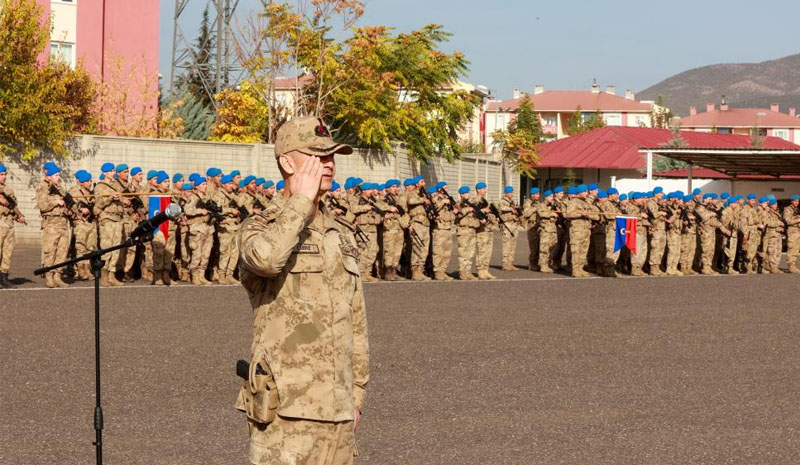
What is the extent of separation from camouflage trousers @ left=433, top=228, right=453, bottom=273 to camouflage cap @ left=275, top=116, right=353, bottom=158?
17.4 meters

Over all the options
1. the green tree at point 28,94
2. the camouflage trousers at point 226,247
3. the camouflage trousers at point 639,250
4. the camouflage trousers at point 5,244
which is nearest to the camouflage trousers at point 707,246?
the camouflage trousers at point 639,250

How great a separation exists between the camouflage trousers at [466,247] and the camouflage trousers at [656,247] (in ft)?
14.6

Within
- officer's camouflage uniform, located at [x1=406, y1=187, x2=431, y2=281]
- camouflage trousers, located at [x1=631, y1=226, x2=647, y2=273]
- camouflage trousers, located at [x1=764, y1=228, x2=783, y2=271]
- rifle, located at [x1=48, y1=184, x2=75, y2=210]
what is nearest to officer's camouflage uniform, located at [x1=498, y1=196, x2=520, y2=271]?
camouflage trousers, located at [x1=631, y1=226, x2=647, y2=273]

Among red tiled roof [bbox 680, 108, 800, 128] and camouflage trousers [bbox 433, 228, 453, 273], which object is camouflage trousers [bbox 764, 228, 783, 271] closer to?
camouflage trousers [bbox 433, 228, 453, 273]

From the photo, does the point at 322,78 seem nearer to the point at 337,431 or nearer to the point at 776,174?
the point at 776,174

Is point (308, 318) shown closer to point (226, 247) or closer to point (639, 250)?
point (226, 247)

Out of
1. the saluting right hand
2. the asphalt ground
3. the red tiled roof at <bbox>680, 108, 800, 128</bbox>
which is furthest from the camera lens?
the red tiled roof at <bbox>680, 108, 800, 128</bbox>

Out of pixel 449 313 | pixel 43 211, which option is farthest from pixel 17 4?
pixel 449 313

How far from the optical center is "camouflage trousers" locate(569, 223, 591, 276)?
22.7 meters

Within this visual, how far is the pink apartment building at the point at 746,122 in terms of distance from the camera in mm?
150625

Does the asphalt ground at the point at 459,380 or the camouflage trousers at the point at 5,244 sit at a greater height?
the camouflage trousers at the point at 5,244

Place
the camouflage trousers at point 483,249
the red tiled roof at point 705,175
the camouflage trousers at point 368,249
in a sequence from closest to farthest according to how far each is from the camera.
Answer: the camouflage trousers at point 368,249 → the camouflage trousers at point 483,249 → the red tiled roof at point 705,175

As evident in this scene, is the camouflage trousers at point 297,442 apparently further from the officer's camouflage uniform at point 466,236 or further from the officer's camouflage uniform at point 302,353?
the officer's camouflage uniform at point 466,236

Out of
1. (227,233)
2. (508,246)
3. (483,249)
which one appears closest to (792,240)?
(508,246)
